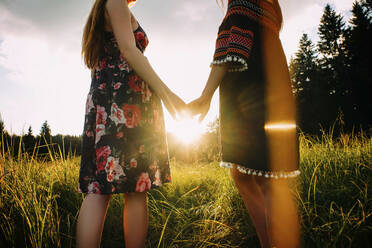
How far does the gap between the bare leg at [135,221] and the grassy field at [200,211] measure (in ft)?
0.83

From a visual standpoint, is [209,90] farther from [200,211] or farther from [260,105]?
[200,211]

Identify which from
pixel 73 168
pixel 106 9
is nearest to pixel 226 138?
pixel 106 9

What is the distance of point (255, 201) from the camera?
105 cm

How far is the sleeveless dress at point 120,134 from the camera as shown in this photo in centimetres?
89

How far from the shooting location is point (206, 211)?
1.93m

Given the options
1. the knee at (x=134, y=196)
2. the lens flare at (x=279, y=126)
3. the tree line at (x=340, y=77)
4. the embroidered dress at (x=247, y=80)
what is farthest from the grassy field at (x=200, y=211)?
the tree line at (x=340, y=77)

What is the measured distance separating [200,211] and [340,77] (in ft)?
81.7

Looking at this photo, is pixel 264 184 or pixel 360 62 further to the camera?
pixel 360 62

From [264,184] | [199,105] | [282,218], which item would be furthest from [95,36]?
[282,218]

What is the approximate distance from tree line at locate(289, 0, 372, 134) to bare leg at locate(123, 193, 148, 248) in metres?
17.4

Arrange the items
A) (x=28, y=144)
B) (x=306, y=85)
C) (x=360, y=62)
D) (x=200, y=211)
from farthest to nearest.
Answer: (x=306, y=85), (x=360, y=62), (x=28, y=144), (x=200, y=211)

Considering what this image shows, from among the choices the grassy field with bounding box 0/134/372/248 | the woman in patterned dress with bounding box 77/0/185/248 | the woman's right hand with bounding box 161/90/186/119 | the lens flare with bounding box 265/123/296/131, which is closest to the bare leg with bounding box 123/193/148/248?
A: the woman in patterned dress with bounding box 77/0/185/248

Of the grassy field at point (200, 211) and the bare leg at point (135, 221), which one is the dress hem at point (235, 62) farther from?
the grassy field at point (200, 211)

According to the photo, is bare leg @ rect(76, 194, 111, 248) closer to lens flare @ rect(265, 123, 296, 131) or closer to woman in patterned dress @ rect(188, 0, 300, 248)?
woman in patterned dress @ rect(188, 0, 300, 248)
